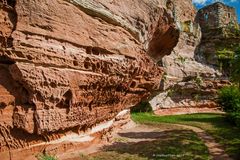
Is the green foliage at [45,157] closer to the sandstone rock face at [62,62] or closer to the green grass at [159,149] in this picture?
the sandstone rock face at [62,62]

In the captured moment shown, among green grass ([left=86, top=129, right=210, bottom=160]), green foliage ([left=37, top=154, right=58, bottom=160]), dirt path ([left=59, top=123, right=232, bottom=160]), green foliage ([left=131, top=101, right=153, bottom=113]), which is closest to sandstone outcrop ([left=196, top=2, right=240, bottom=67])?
green foliage ([left=131, top=101, right=153, bottom=113])

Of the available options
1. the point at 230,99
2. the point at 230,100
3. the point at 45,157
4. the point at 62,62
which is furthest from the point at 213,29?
the point at 45,157

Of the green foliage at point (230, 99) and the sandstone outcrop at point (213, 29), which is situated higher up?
the sandstone outcrop at point (213, 29)

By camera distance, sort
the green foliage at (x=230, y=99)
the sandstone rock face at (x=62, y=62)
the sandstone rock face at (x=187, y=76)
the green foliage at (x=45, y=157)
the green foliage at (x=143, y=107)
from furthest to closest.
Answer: the sandstone rock face at (x=187, y=76) → the green foliage at (x=143, y=107) → the green foliage at (x=230, y=99) → the green foliage at (x=45, y=157) → the sandstone rock face at (x=62, y=62)

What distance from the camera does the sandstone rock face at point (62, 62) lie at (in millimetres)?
5730

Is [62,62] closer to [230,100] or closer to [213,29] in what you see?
[230,100]

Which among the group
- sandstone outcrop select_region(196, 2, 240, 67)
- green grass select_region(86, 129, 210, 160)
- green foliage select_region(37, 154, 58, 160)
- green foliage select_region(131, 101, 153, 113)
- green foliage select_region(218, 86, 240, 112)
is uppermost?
sandstone outcrop select_region(196, 2, 240, 67)

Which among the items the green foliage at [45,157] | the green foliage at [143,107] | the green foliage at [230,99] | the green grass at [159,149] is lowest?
the green grass at [159,149]

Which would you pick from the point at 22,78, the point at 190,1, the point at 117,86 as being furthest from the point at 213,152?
the point at 190,1

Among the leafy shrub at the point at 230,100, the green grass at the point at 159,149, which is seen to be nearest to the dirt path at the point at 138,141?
the green grass at the point at 159,149

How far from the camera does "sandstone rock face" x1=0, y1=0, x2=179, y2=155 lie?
18.8 feet

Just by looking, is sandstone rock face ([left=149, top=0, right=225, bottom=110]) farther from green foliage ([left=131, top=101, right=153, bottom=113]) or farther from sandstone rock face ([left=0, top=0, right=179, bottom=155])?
sandstone rock face ([left=0, top=0, right=179, bottom=155])

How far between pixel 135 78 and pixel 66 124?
14.2 ft

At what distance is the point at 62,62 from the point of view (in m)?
6.53
